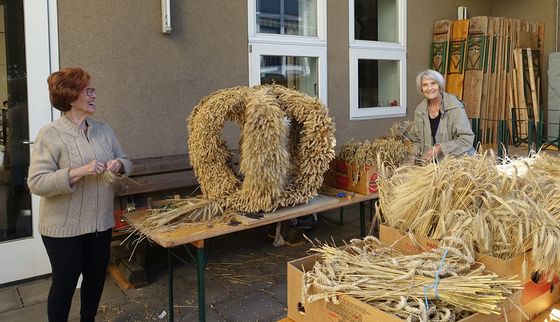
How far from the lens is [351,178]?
3502mm

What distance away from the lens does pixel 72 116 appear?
262 cm

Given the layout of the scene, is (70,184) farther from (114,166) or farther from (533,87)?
(533,87)

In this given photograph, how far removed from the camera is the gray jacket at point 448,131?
3492 mm

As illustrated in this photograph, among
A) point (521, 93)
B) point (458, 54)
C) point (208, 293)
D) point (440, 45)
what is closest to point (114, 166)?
point (208, 293)

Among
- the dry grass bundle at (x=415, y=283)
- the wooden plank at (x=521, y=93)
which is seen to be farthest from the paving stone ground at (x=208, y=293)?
the wooden plank at (x=521, y=93)

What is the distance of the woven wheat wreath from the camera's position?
2686 millimetres

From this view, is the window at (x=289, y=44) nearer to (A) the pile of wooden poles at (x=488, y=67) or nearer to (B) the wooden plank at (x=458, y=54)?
(A) the pile of wooden poles at (x=488, y=67)

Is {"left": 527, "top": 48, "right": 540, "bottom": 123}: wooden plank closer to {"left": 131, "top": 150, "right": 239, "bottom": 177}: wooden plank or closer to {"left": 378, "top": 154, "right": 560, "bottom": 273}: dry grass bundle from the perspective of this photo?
{"left": 131, "top": 150, "right": 239, "bottom": 177}: wooden plank

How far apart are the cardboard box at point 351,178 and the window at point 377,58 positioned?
7.67ft

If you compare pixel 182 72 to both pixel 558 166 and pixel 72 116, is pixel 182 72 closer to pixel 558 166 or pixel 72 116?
pixel 72 116

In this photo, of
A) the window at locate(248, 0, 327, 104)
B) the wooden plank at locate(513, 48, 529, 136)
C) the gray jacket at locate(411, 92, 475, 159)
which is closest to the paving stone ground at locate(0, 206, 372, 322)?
the gray jacket at locate(411, 92, 475, 159)

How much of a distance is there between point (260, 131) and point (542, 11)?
6995 millimetres

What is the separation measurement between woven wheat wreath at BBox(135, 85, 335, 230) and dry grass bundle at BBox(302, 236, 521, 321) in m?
1.14

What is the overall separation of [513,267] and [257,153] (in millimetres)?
1463
